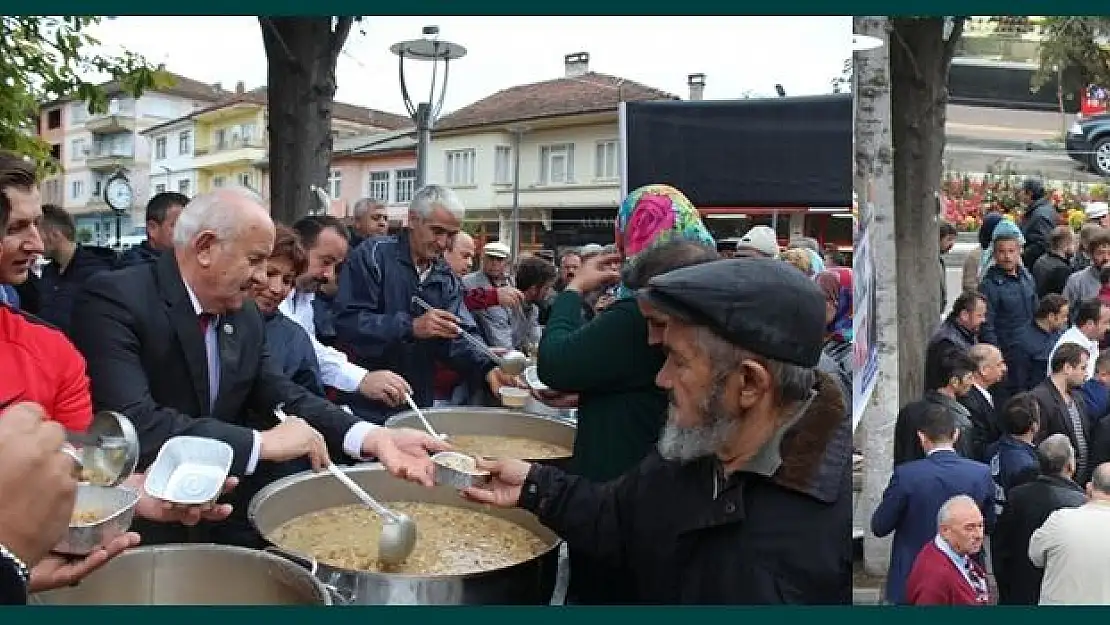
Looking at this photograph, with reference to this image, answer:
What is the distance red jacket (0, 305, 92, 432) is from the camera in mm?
1758

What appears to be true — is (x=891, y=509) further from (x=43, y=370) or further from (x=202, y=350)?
(x=43, y=370)

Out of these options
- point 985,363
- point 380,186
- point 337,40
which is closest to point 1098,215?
point 985,363

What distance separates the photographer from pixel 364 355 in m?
3.41

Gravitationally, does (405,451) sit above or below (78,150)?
below

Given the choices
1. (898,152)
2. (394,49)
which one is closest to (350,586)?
(394,49)

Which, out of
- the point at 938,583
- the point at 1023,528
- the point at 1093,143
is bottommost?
the point at 938,583

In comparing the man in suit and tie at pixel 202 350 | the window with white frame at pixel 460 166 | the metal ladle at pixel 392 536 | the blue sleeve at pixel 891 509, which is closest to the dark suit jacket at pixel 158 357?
the man in suit and tie at pixel 202 350

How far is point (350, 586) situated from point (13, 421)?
2.15 ft

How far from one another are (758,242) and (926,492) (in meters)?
1.11

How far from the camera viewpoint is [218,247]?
2061mm

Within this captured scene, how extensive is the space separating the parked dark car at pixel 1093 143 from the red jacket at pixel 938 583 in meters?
10.3

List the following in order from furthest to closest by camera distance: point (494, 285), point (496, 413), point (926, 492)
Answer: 1. point (494, 285)
2. point (926, 492)
3. point (496, 413)

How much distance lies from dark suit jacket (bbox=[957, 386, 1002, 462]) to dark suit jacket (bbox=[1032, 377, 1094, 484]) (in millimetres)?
244

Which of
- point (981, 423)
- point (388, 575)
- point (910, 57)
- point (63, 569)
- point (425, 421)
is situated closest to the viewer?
point (63, 569)
